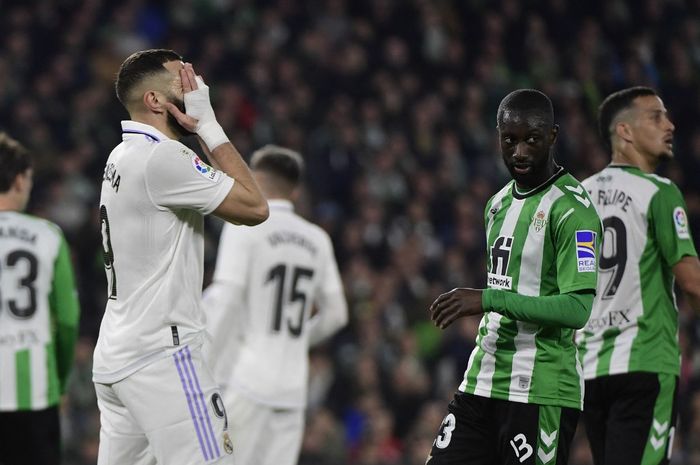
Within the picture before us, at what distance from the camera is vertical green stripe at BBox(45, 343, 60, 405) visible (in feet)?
20.8

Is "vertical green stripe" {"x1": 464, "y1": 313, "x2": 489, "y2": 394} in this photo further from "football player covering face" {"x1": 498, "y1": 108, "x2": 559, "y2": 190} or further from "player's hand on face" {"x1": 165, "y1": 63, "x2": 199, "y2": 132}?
"player's hand on face" {"x1": 165, "y1": 63, "x2": 199, "y2": 132}

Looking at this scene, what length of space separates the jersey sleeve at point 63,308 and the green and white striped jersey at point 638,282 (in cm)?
280

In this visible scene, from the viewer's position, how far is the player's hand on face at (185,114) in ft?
15.7

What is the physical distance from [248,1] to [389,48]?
2017 mm

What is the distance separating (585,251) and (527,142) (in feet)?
1.61

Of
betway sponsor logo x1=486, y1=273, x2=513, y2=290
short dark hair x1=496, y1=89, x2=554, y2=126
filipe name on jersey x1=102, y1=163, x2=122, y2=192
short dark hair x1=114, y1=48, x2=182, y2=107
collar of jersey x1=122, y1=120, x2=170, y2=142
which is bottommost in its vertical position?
betway sponsor logo x1=486, y1=273, x2=513, y2=290

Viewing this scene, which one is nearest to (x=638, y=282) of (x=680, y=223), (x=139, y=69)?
(x=680, y=223)

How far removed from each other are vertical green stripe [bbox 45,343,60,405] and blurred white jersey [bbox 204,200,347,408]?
3.46 ft

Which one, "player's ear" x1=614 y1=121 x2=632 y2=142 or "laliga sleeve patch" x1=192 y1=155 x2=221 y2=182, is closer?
"laliga sleeve patch" x1=192 y1=155 x2=221 y2=182

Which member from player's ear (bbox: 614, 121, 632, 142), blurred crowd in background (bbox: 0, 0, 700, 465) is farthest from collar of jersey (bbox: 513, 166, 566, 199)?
blurred crowd in background (bbox: 0, 0, 700, 465)

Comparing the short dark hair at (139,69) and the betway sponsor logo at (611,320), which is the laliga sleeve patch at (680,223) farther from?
the short dark hair at (139,69)

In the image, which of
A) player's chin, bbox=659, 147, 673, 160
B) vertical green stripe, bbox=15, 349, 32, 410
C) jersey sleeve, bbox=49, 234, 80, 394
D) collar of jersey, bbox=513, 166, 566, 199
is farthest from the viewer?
jersey sleeve, bbox=49, 234, 80, 394

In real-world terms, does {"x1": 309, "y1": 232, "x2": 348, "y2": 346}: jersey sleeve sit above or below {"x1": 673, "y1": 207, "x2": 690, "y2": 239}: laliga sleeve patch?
below

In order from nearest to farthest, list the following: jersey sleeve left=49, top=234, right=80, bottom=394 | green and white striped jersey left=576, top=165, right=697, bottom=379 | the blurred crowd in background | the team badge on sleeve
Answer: the team badge on sleeve
green and white striped jersey left=576, top=165, right=697, bottom=379
jersey sleeve left=49, top=234, right=80, bottom=394
the blurred crowd in background
